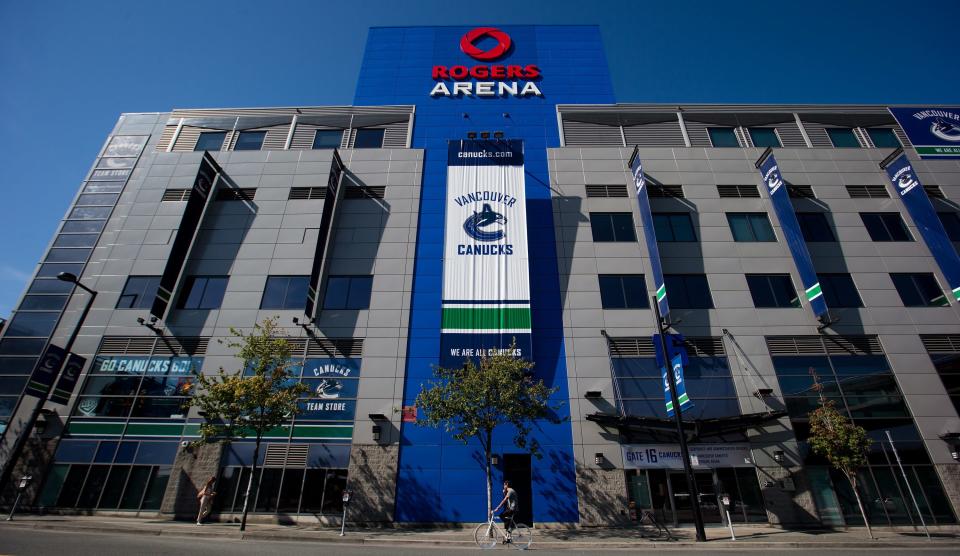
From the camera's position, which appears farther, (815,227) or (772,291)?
(815,227)

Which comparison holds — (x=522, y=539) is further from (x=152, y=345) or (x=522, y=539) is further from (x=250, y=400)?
(x=152, y=345)

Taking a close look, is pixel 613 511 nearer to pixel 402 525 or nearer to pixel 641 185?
pixel 402 525

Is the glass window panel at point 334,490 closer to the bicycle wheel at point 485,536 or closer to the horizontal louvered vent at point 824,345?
the bicycle wheel at point 485,536

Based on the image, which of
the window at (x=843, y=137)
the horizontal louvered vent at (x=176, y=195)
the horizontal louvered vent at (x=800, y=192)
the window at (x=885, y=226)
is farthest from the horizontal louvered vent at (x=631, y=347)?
the horizontal louvered vent at (x=176, y=195)

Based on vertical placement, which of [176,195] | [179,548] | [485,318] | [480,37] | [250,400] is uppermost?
[480,37]

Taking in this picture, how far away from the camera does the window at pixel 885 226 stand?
1045 inches

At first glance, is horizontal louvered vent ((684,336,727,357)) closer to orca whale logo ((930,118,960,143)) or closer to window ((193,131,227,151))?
orca whale logo ((930,118,960,143))

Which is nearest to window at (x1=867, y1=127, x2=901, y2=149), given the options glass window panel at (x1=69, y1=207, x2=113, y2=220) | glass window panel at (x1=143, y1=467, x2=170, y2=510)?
glass window panel at (x1=143, y1=467, x2=170, y2=510)

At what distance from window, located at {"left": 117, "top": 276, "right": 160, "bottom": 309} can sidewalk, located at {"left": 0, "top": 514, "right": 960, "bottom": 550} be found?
10.4 m

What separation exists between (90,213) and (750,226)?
41.5 meters

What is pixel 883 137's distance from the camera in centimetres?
3086

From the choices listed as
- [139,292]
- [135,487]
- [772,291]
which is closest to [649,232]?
[772,291]

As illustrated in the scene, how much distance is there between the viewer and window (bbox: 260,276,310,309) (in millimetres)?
24266

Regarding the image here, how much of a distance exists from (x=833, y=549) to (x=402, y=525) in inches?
645
